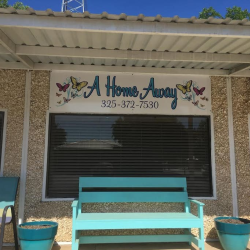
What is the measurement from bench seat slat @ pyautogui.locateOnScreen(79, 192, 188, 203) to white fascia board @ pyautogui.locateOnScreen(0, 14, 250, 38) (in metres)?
2.37

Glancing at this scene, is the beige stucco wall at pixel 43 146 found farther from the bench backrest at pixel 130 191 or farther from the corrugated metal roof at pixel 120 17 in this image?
the corrugated metal roof at pixel 120 17

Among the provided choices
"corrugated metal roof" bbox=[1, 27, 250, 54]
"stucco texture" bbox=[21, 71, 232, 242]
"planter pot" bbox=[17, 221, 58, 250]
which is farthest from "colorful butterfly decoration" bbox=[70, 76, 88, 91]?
"planter pot" bbox=[17, 221, 58, 250]

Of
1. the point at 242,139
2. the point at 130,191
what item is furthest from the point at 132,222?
the point at 242,139

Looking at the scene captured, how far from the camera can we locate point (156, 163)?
482 cm

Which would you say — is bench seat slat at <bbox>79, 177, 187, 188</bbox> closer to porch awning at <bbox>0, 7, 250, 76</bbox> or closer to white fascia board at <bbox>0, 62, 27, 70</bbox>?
porch awning at <bbox>0, 7, 250, 76</bbox>

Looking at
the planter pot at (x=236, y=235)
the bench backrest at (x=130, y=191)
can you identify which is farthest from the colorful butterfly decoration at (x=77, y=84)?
the planter pot at (x=236, y=235)

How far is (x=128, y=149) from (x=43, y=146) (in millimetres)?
1341

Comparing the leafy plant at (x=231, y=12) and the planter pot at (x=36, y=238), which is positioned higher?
the leafy plant at (x=231, y=12)

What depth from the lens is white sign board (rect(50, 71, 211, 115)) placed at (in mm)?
4730

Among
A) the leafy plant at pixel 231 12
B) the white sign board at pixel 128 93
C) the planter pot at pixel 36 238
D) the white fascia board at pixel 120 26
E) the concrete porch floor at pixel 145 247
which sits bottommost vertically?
the concrete porch floor at pixel 145 247

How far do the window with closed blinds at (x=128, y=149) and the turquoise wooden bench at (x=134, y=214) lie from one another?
0.89 ft

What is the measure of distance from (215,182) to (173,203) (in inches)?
29.9

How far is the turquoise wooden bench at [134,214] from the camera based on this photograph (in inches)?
149

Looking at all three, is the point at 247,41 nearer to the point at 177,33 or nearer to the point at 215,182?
the point at 177,33
